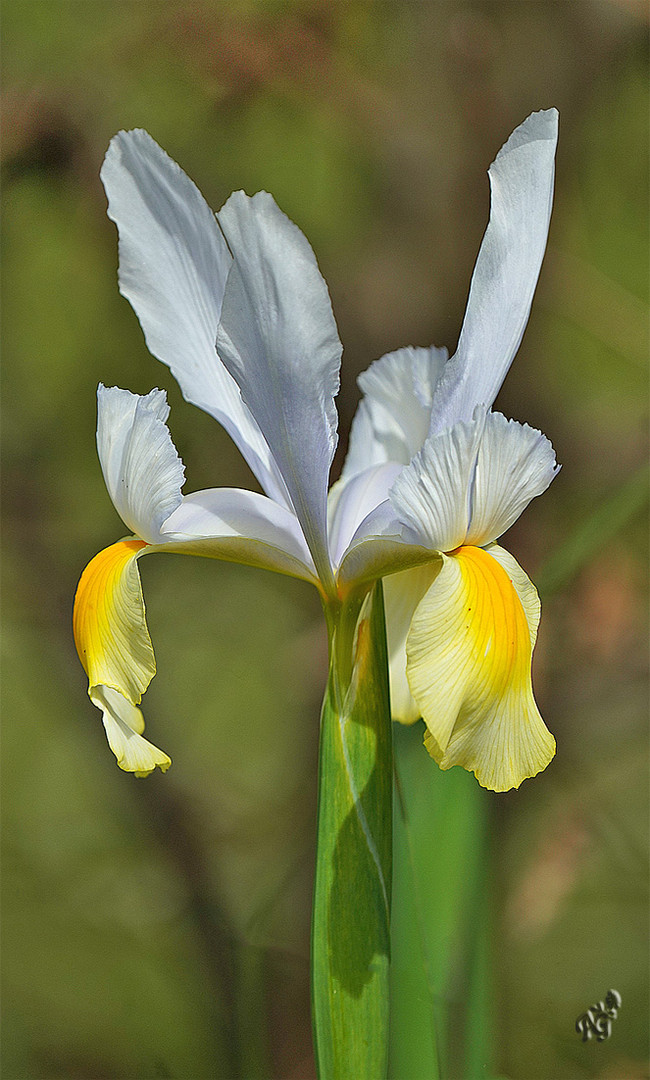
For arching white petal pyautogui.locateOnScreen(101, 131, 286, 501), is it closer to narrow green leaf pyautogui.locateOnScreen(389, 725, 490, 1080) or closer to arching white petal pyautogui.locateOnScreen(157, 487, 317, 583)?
arching white petal pyautogui.locateOnScreen(157, 487, 317, 583)

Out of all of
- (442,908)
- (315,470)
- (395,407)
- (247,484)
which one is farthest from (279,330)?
(247,484)

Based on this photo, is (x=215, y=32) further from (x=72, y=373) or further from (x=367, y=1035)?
(x=367, y=1035)

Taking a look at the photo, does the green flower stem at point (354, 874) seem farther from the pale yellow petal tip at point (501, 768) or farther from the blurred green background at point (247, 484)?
the blurred green background at point (247, 484)

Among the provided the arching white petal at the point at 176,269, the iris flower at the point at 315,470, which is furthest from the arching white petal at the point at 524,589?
the arching white petal at the point at 176,269

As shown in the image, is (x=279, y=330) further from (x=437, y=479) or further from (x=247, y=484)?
(x=247, y=484)

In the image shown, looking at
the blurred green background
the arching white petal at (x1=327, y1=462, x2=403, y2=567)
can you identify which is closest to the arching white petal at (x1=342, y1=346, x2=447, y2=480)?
the arching white petal at (x1=327, y1=462, x2=403, y2=567)

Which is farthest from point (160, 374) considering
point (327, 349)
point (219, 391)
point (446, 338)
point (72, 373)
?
point (327, 349)
